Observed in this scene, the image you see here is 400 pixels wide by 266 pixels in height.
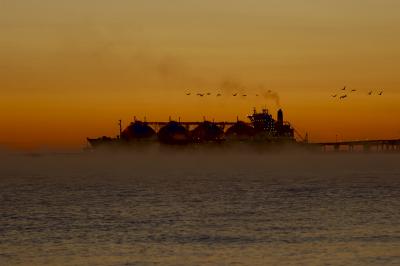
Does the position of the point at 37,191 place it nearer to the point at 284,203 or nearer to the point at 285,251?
the point at 284,203

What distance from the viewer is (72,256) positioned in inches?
1770

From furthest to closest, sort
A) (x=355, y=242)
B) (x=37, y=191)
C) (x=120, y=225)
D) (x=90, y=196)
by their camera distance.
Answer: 1. (x=37, y=191)
2. (x=90, y=196)
3. (x=120, y=225)
4. (x=355, y=242)

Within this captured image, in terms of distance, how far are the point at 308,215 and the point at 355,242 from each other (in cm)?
1676

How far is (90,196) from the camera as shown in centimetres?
9169

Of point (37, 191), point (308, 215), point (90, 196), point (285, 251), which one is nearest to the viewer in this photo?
point (285, 251)

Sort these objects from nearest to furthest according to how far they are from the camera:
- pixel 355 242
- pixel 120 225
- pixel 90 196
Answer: pixel 355 242
pixel 120 225
pixel 90 196

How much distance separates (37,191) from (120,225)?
148ft

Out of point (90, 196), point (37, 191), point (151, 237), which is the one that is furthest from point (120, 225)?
point (37, 191)

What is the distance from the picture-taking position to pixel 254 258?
145 ft

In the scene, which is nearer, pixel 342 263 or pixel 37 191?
pixel 342 263

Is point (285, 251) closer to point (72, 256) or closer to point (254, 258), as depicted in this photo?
point (254, 258)

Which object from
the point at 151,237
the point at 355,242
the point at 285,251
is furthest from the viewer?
the point at 151,237

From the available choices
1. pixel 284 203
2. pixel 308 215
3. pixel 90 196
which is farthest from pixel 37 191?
pixel 308 215

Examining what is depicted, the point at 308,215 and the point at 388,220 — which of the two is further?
the point at 308,215
